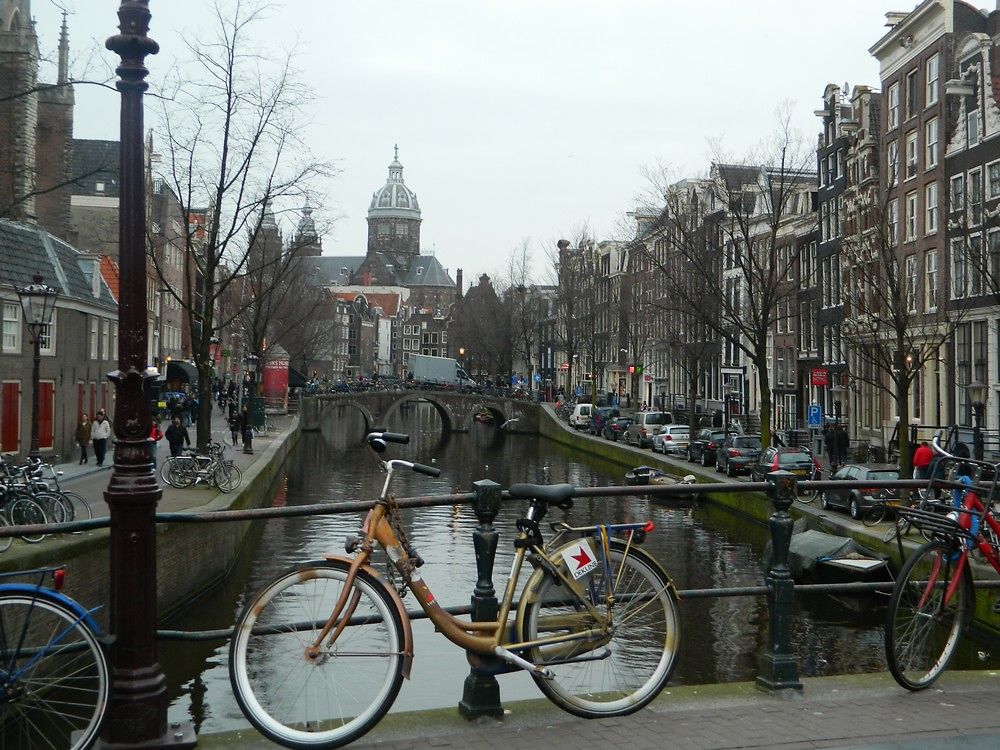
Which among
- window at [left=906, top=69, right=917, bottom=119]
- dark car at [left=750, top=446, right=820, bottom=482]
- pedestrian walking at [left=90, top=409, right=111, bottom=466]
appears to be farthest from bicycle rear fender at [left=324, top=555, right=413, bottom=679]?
window at [left=906, top=69, right=917, bottom=119]

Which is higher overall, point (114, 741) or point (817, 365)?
point (817, 365)

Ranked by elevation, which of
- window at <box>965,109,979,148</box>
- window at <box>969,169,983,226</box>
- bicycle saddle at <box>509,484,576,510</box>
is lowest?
bicycle saddle at <box>509,484,576,510</box>

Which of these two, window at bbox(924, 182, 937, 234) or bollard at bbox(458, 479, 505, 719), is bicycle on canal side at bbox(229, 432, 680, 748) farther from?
window at bbox(924, 182, 937, 234)

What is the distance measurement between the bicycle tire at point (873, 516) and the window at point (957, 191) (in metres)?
13.9

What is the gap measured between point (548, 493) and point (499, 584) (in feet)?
48.9

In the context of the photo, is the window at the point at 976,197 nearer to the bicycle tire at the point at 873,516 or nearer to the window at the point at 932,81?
the window at the point at 932,81

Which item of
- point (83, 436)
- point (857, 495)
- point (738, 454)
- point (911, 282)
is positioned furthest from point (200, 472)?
point (911, 282)

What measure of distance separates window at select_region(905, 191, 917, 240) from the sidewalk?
35.7 metres

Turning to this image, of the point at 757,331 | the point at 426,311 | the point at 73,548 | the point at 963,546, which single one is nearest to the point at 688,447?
the point at 757,331

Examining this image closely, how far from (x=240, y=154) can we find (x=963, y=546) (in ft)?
87.9

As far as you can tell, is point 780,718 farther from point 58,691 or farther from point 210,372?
point 210,372

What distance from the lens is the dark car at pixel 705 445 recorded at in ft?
131

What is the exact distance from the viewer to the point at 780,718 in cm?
525

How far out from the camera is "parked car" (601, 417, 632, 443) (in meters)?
56.0
